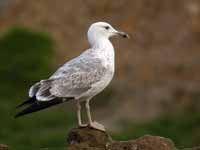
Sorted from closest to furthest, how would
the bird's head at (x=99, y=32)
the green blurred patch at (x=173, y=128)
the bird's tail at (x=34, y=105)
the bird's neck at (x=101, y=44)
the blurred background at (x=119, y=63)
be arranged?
the bird's tail at (x=34, y=105)
the bird's neck at (x=101, y=44)
the bird's head at (x=99, y=32)
the green blurred patch at (x=173, y=128)
the blurred background at (x=119, y=63)

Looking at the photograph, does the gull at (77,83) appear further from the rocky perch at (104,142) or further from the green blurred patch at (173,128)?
the green blurred patch at (173,128)

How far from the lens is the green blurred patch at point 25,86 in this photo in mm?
23328

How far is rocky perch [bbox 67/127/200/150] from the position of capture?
13.9m

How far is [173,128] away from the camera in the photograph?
23.8m

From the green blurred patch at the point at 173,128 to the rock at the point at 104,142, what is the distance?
8084 millimetres

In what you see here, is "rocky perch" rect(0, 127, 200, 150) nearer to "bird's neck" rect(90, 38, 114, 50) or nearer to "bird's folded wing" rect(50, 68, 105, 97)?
"bird's folded wing" rect(50, 68, 105, 97)

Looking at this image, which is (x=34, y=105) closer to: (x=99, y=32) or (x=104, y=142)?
(x=104, y=142)

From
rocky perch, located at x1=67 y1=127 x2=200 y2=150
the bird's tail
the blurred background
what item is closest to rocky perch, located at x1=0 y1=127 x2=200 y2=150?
rocky perch, located at x1=67 y1=127 x2=200 y2=150

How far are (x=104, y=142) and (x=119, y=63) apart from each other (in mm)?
11676

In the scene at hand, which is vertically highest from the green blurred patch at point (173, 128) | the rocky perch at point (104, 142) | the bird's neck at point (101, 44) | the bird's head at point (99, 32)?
the green blurred patch at point (173, 128)

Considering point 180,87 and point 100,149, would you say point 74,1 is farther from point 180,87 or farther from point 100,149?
point 100,149

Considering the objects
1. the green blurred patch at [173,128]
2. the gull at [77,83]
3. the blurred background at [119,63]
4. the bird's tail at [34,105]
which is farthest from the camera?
the blurred background at [119,63]

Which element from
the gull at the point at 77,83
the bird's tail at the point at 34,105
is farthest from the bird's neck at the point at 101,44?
the bird's tail at the point at 34,105

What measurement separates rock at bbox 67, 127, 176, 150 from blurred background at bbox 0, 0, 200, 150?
7.23 m
